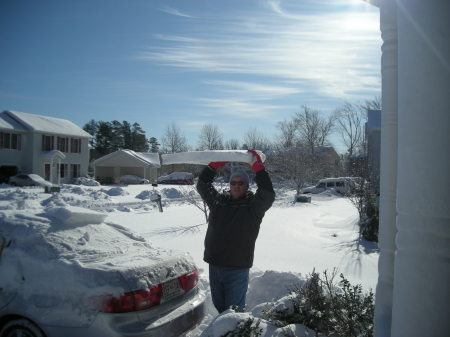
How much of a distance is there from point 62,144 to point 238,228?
1523 inches

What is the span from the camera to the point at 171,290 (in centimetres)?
355

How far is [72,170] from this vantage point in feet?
129

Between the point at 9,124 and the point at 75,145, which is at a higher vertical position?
the point at 9,124

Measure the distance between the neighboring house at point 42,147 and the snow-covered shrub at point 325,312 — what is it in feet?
115

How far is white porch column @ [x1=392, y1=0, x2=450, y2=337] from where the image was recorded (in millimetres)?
1769

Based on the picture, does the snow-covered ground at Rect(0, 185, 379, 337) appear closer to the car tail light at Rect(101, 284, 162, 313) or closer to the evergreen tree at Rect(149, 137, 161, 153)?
the car tail light at Rect(101, 284, 162, 313)

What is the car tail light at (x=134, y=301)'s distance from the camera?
308 centimetres

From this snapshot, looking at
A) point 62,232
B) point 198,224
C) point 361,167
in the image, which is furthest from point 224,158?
point 361,167

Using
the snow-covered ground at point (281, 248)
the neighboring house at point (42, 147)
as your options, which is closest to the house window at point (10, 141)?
the neighboring house at point (42, 147)

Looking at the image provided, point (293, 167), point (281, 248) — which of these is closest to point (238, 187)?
point (281, 248)

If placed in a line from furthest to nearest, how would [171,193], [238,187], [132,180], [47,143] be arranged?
[132,180], [47,143], [171,193], [238,187]

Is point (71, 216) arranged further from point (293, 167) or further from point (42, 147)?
point (42, 147)

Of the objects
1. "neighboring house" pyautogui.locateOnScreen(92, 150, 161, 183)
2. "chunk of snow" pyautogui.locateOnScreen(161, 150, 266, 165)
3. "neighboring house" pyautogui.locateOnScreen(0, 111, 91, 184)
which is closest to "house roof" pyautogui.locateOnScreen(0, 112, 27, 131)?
"neighboring house" pyautogui.locateOnScreen(0, 111, 91, 184)

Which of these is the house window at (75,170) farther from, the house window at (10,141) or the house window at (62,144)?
the house window at (10,141)
